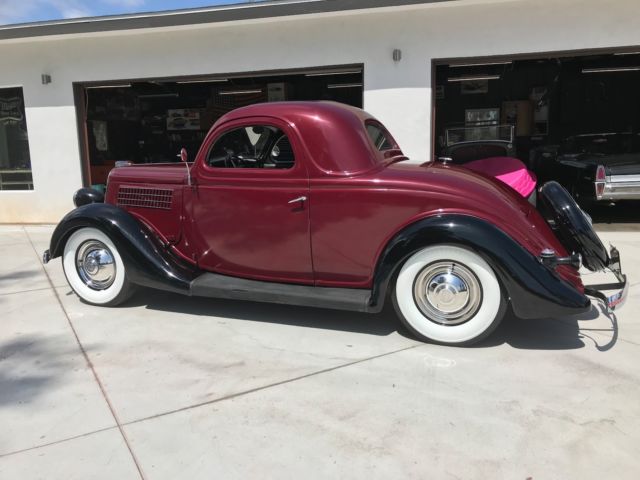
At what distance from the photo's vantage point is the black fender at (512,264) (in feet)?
11.4

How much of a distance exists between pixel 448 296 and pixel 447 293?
2cm

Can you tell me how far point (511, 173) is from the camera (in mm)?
4609

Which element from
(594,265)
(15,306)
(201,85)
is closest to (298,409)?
(594,265)

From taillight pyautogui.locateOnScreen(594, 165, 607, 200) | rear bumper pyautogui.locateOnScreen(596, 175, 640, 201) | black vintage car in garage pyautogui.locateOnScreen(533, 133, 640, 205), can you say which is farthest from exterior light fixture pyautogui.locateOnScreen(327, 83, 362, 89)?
rear bumper pyautogui.locateOnScreen(596, 175, 640, 201)

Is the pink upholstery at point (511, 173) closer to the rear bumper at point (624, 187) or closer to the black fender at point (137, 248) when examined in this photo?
the black fender at point (137, 248)

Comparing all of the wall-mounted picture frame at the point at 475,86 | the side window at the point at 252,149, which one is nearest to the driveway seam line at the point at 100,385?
the side window at the point at 252,149

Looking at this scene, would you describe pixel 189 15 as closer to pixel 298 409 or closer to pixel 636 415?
pixel 298 409

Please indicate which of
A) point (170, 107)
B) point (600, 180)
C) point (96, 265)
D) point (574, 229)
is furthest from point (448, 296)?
point (170, 107)

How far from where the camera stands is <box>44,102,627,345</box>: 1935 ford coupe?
3637 mm

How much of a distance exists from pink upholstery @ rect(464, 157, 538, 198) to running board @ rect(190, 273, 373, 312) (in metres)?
1.69

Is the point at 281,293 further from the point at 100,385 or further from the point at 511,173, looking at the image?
the point at 511,173

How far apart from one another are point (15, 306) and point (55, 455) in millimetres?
2901

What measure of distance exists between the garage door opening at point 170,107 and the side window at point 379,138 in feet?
25.3

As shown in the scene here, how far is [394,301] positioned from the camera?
392 centimetres
